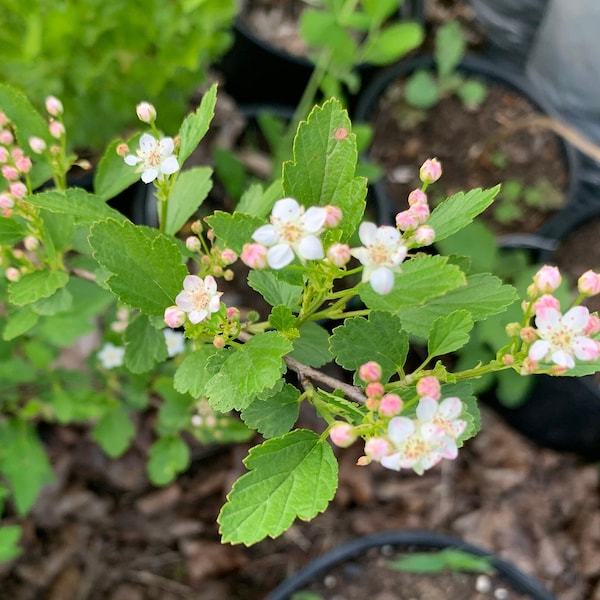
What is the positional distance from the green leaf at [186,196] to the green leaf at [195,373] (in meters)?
0.20

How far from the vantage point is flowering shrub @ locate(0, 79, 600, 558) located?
0.74m

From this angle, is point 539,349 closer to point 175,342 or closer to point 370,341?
point 370,341

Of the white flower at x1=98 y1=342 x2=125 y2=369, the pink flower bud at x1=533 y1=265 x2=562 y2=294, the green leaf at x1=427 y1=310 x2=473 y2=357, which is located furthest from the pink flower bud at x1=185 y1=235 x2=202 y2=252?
the white flower at x1=98 y1=342 x2=125 y2=369

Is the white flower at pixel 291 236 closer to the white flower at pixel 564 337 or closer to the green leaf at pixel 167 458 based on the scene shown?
the white flower at pixel 564 337

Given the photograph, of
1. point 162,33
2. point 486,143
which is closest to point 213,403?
point 162,33

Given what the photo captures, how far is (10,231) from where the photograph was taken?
102 centimetres

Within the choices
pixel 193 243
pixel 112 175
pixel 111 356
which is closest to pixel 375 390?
pixel 193 243

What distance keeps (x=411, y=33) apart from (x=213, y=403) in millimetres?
1511

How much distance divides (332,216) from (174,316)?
8.5 inches

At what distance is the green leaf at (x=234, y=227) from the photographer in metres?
0.78

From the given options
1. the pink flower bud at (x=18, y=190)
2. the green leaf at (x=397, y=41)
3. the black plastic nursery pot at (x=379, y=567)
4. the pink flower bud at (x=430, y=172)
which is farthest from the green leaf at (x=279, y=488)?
the green leaf at (x=397, y=41)

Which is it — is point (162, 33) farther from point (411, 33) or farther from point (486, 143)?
point (486, 143)

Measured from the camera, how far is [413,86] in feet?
8.29

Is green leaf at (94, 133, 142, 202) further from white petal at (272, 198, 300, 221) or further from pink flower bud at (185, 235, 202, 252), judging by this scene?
white petal at (272, 198, 300, 221)
